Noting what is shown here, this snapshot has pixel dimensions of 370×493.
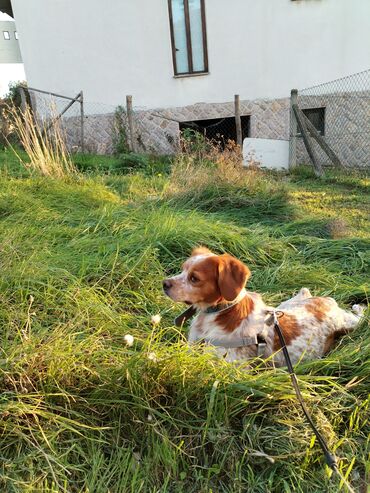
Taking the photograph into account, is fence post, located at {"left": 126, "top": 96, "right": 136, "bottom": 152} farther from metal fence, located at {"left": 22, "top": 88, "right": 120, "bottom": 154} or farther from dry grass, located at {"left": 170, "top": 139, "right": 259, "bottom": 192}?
dry grass, located at {"left": 170, "top": 139, "right": 259, "bottom": 192}

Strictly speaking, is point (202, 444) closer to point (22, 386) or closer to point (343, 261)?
point (22, 386)

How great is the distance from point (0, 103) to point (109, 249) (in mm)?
11221

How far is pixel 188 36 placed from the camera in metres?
10.4

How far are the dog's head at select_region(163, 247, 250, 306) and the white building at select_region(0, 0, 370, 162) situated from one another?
30.6ft

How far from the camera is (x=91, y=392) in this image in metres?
1.82

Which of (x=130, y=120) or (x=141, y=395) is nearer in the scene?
(x=141, y=395)

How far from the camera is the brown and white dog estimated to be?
209 cm

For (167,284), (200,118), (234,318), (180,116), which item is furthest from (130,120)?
(234,318)

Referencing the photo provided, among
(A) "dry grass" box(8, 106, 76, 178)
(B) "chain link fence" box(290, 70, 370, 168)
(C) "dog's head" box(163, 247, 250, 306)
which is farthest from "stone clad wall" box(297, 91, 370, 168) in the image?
Result: (C) "dog's head" box(163, 247, 250, 306)

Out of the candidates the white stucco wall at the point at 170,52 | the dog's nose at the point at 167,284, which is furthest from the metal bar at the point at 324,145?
the dog's nose at the point at 167,284

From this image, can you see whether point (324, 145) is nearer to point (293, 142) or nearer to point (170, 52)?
point (293, 142)

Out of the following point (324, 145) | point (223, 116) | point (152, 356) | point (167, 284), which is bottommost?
point (324, 145)

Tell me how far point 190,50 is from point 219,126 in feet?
7.13

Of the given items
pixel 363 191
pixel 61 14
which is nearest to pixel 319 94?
pixel 363 191
